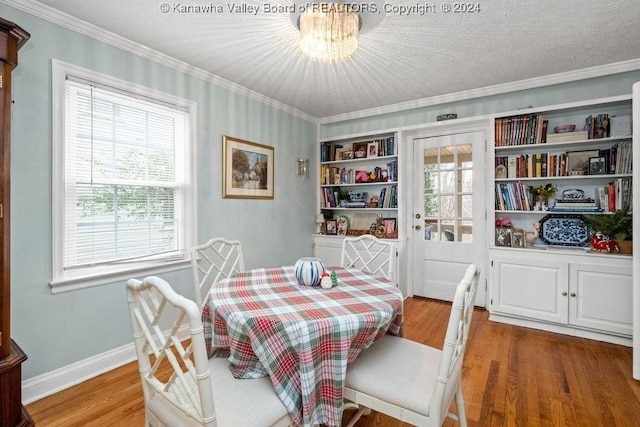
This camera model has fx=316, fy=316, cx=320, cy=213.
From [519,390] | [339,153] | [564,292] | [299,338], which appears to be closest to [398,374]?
[299,338]

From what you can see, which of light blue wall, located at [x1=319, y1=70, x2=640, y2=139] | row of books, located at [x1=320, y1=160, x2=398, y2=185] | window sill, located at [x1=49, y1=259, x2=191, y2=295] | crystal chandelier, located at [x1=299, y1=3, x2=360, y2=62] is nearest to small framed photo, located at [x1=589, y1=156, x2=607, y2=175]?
light blue wall, located at [x1=319, y1=70, x2=640, y2=139]

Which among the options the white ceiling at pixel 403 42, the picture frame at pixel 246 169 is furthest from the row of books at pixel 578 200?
the picture frame at pixel 246 169

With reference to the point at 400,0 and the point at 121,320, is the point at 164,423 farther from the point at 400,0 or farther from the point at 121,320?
the point at 400,0

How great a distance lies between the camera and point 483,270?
11.5 feet

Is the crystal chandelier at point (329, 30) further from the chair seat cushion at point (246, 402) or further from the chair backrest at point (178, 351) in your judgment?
the chair seat cushion at point (246, 402)

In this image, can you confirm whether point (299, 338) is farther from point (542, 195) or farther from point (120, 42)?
point (542, 195)

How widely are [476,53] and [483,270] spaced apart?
2.22 metres

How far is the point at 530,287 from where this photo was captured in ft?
9.65

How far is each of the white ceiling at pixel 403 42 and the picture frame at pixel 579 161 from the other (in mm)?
754

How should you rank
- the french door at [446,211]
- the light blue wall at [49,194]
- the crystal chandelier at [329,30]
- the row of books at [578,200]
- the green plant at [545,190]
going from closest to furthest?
the crystal chandelier at [329,30] → the light blue wall at [49,194] → the row of books at [578,200] → the green plant at [545,190] → the french door at [446,211]

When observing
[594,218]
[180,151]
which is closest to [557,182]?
[594,218]

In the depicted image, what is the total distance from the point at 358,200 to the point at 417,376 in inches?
117

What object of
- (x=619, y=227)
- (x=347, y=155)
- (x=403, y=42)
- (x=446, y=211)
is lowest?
(x=619, y=227)

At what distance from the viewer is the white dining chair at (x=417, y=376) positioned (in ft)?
3.75
